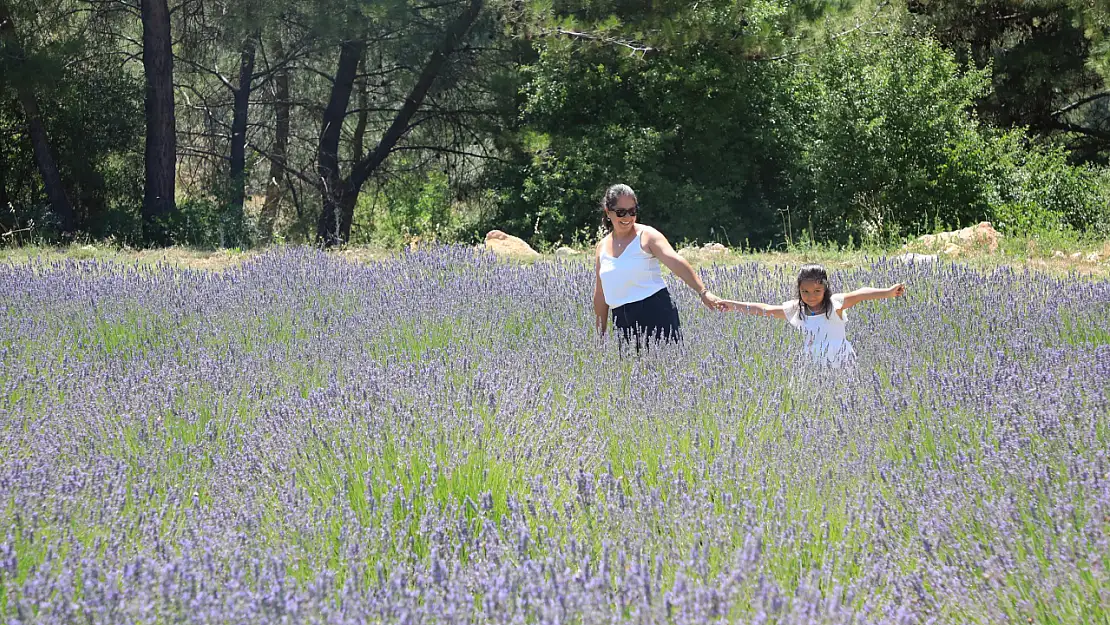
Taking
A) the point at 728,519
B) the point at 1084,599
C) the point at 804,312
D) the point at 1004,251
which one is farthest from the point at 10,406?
the point at 1004,251

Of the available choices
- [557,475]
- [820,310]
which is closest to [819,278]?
[820,310]

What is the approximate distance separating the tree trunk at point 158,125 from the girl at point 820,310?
11.8 metres

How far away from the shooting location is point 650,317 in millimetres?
5125

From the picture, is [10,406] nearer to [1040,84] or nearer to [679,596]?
[679,596]

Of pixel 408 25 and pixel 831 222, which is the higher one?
pixel 408 25

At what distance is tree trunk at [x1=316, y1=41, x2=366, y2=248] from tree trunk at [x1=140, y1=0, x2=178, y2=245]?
2.43 metres

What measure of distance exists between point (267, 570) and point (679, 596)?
0.88m

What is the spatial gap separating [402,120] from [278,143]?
2644mm

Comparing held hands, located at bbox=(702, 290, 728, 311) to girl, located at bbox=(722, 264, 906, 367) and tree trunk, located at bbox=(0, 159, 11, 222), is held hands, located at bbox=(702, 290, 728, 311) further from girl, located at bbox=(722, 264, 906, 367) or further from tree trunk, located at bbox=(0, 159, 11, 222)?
tree trunk, located at bbox=(0, 159, 11, 222)

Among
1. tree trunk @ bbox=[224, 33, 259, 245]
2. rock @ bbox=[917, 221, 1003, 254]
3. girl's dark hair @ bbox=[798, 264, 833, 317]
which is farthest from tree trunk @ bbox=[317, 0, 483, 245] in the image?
girl's dark hair @ bbox=[798, 264, 833, 317]

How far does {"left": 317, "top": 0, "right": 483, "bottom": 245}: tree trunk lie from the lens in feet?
52.7

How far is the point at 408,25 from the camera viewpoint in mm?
15633

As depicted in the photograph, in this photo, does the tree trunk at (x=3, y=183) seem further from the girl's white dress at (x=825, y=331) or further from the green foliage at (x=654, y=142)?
the girl's white dress at (x=825, y=331)

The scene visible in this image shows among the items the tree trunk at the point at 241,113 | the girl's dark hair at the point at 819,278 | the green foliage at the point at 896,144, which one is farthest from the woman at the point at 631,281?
the tree trunk at the point at 241,113
